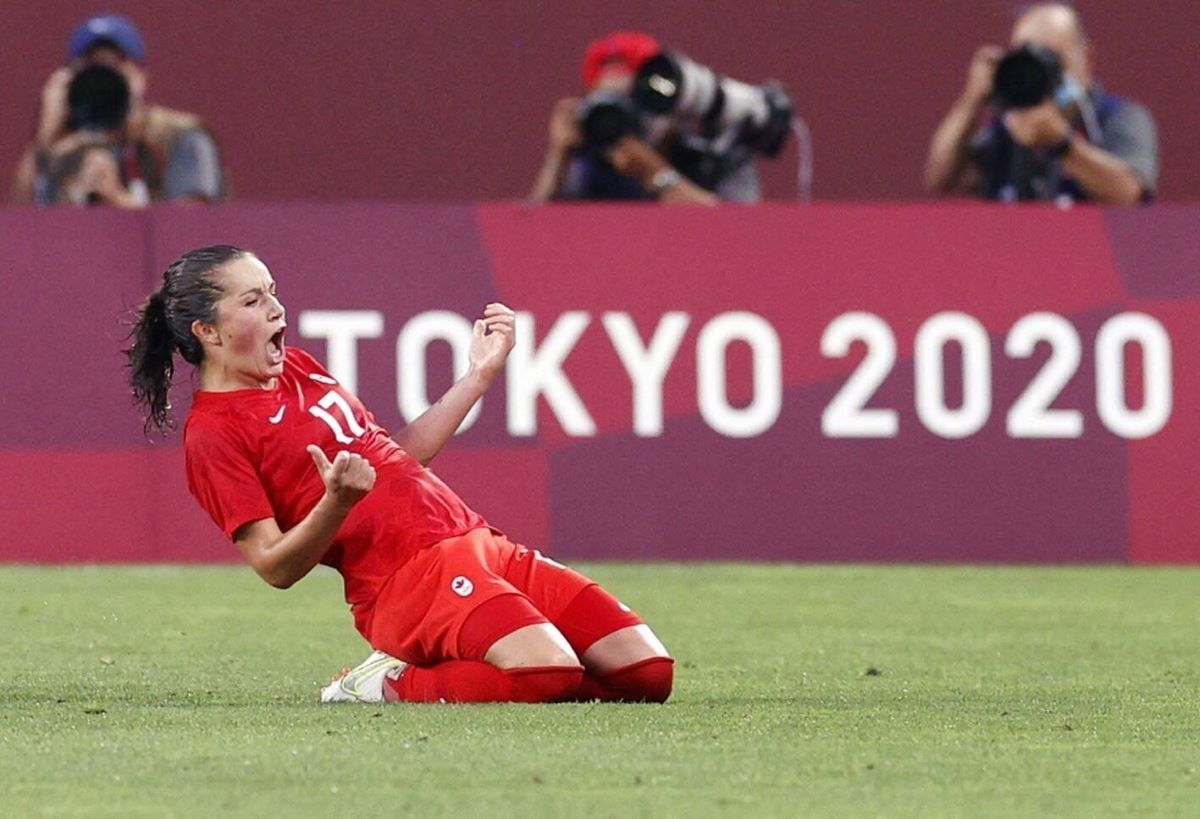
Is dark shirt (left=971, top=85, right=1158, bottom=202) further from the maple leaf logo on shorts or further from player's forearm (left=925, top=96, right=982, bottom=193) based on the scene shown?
the maple leaf logo on shorts

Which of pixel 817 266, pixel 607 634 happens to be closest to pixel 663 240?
pixel 817 266

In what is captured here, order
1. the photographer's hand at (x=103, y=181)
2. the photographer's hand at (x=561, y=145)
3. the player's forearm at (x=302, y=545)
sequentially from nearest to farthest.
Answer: the player's forearm at (x=302, y=545), the photographer's hand at (x=103, y=181), the photographer's hand at (x=561, y=145)

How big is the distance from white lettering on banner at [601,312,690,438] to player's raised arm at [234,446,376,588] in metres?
4.52

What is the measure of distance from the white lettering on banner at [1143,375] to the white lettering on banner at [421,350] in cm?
254

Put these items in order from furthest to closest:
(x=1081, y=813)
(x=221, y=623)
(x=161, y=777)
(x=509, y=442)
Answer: (x=509, y=442) < (x=221, y=623) < (x=161, y=777) < (x=1081, y=813)

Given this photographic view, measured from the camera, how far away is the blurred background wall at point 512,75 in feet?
49.2

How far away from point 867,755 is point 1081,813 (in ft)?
2.53

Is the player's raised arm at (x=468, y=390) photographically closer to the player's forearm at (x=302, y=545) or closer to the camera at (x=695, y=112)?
the player's forearm at (x=302, y=545)

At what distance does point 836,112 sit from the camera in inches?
596

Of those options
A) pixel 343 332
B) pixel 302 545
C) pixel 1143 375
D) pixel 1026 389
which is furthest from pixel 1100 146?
pixel 302 545

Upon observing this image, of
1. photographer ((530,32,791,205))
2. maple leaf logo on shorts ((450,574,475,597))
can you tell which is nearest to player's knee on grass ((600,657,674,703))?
maple leaf logo on shorts ((450,574,475,597))

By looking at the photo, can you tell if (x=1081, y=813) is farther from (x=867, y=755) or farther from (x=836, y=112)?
(x=836, y=112)

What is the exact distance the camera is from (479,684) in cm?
614

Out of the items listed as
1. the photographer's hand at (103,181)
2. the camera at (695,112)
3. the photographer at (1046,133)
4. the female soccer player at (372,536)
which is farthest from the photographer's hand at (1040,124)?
the female soccer player at (372,536)
